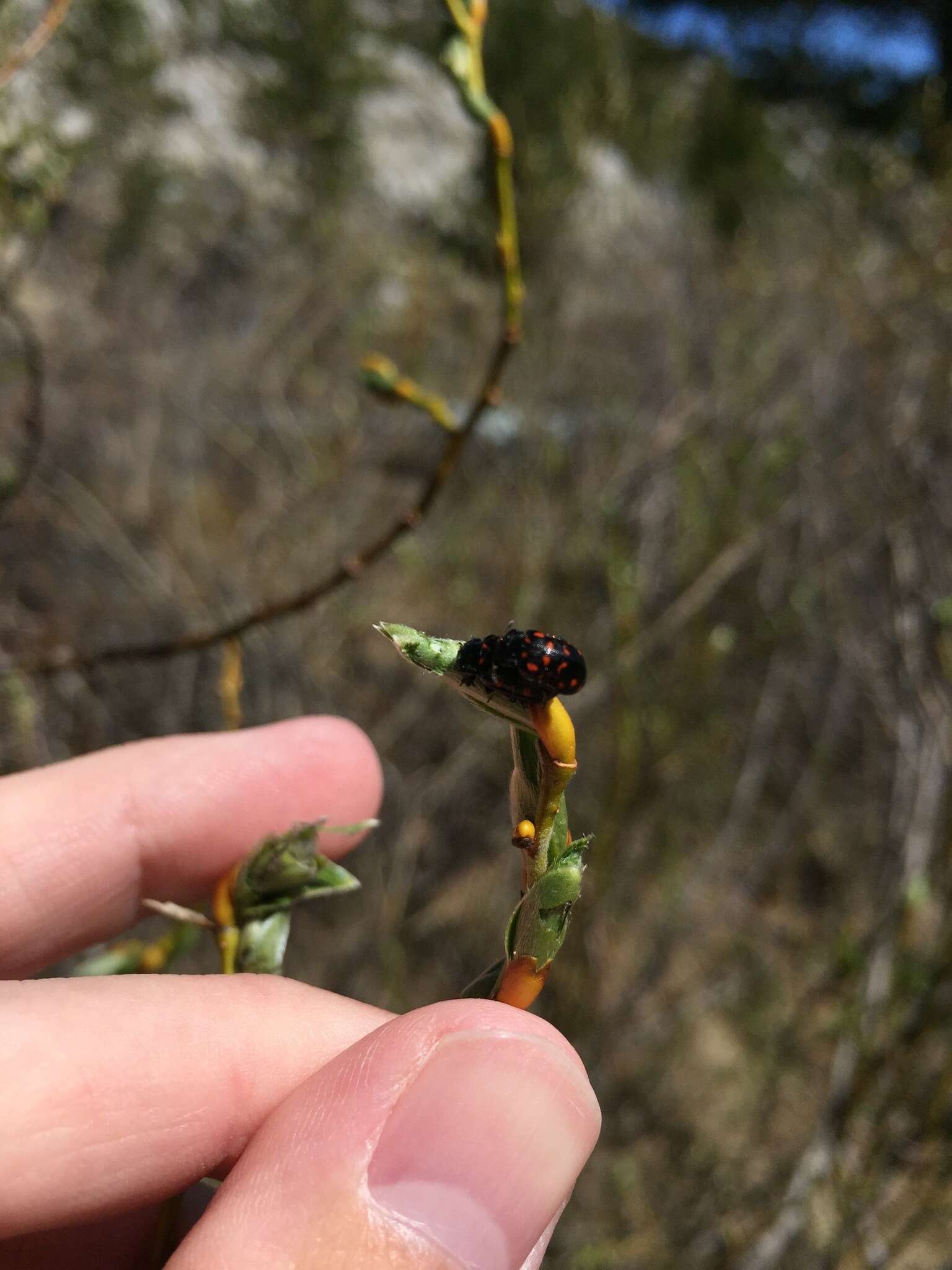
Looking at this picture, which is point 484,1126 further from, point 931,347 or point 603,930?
point 931,347

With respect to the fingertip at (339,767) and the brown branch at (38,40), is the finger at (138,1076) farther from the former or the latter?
the brown branch at (38,40)

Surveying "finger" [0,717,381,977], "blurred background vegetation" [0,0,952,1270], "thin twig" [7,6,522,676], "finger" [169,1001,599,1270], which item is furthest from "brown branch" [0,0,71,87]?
"finger" [169,1001,599,1270]

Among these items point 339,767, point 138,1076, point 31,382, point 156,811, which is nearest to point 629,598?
point 339,767

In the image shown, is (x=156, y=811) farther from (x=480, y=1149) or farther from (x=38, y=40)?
(x=38, y=40)

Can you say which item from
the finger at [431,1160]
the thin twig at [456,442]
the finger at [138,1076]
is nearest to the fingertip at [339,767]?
the thin twig at [456,442]

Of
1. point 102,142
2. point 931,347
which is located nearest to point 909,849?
point 931,347

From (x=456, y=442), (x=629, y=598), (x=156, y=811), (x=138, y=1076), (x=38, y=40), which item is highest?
(x=38, y=40)

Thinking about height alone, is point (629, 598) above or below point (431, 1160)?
above
